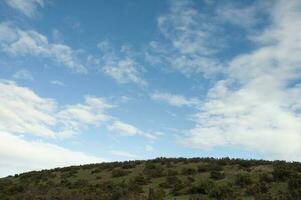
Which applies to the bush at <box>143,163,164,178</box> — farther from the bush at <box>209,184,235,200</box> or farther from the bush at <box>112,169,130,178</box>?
the bush at <box>209,184,235,200</box>

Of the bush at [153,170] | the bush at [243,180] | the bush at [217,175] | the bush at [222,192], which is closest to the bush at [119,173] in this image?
the bush at [153,170]

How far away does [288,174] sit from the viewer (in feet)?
79.3

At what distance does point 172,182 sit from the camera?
1052 inches

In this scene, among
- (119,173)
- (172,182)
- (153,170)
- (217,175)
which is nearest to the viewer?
(172,182)

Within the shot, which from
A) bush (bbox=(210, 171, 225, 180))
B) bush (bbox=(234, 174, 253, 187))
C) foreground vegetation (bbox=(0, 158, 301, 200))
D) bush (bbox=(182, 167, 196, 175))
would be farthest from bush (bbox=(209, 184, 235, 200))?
bush (bbox=(182, 167, 196, 175))

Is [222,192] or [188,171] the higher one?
[188,171]

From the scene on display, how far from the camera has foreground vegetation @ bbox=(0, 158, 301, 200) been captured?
22.2 m

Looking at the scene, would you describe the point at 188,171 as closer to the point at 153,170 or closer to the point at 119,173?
the point at 153,170

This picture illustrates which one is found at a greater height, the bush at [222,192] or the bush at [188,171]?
the bush at [188,171]

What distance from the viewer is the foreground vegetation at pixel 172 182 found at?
2225 centimetres

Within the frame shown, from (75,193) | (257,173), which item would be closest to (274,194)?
(257,173)

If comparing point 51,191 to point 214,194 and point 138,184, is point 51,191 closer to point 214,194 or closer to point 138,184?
point 138,184

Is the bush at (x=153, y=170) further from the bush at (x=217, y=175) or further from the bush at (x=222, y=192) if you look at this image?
the bush at (x=222, y=192)

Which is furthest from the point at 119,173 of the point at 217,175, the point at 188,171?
the point at 217,175
